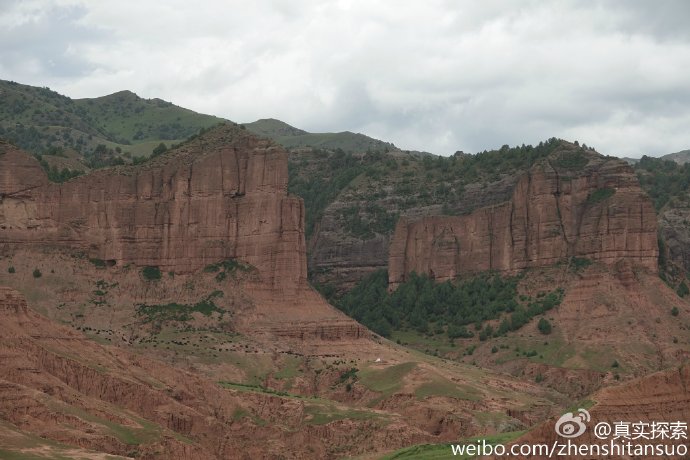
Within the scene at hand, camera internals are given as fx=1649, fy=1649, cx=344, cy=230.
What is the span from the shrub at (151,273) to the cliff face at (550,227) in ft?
144

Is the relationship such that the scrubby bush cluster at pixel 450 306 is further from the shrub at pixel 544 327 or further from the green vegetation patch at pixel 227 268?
the green vegetation patch at pixel 227 268

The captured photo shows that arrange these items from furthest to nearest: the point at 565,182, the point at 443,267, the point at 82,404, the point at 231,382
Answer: the point at 443,267, the point at 565,182, the point at 231,382, the point at 82,404

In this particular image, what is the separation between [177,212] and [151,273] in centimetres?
660

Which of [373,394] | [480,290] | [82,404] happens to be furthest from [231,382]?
[480,290]

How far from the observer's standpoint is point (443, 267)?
18900 cm

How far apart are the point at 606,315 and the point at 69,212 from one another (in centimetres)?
5302

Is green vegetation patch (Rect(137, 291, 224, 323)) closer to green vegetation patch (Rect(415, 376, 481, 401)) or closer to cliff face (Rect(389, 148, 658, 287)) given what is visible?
green vegetation patch (Rect(415, 376, 481, 401))

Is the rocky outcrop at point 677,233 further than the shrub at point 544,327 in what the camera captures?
Yes

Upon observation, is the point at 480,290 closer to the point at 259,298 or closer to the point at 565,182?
the point at 565,182

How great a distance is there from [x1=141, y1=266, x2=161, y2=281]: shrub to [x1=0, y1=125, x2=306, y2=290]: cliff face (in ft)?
2.00

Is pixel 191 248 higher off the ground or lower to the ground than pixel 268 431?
higher

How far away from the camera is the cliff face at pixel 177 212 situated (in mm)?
153500

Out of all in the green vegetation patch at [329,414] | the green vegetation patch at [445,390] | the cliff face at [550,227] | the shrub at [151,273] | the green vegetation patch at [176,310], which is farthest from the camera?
the cliff face at [550,227]

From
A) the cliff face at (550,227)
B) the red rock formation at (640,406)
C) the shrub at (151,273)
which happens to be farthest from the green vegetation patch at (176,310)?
the red rock formation at (640,406)
